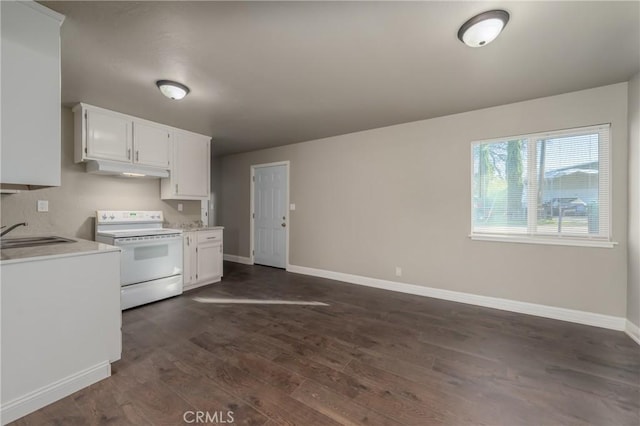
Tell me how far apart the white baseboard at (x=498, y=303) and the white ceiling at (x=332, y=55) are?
2339 mm

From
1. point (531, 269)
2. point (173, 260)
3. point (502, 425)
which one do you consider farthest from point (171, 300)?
point (531, 269)

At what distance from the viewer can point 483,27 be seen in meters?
1.72

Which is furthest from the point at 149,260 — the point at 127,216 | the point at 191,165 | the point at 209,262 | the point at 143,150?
the point at 191,165

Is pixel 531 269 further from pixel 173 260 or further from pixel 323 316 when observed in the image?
pixel 173 260

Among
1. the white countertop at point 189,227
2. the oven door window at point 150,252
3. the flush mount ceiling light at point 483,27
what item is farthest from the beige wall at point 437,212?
the oven door window at point 150,252

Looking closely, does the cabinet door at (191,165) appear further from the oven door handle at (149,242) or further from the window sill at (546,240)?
the window sill at (546,240)

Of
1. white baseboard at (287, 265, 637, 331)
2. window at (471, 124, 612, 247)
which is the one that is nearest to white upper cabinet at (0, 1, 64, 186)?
white baseboard at (287, 265, 637, 331)

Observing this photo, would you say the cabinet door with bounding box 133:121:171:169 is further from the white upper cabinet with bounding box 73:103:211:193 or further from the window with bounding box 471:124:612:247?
the window with bounding box 471:124:612:247

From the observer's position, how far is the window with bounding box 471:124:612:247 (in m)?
2.76

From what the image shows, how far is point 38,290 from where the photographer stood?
5.31 feet

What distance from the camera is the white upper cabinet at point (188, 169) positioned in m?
4.00

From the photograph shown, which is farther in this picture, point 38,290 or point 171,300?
point 171,300

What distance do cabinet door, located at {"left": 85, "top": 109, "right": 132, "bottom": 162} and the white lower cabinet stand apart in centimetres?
133

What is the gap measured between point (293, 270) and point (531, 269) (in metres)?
3.56
